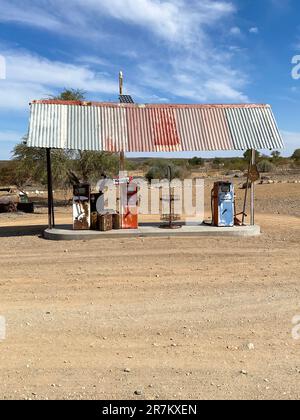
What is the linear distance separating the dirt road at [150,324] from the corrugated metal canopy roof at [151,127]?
3521 millimetres

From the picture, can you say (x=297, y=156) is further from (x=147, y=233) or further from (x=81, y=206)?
(x=81, y=206)

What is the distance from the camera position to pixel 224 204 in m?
13.5

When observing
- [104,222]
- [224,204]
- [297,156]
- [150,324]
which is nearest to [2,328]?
[150,324]

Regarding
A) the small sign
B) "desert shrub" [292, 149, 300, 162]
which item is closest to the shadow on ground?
the small sign

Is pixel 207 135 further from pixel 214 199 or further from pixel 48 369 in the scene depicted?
pixel 48 369

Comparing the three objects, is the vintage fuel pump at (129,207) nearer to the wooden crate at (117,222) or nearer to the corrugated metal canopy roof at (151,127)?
the wooden crate at (117,222)

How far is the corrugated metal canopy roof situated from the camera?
1291 centimetres

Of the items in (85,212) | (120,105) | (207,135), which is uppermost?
(120,105)

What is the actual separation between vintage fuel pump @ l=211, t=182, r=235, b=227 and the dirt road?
9.13ft

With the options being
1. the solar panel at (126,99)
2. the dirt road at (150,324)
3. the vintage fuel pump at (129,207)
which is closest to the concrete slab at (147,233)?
the vintage fuel pump at (129,207)

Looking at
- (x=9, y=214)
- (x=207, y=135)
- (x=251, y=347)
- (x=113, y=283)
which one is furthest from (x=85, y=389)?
(x=9, y=214)

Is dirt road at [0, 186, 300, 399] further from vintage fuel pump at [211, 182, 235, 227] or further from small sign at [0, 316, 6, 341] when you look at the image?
vintage fuel pump at [211, 182, 235, 227]

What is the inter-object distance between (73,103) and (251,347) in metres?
10.1
